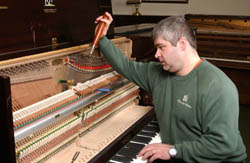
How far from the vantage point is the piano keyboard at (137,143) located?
2.03 metres

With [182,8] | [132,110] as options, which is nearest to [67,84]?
[132,110]

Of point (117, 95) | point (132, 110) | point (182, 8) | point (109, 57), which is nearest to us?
point (109, 57)

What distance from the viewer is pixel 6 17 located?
1735 millimetres

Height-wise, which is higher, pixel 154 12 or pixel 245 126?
pixel 154 12

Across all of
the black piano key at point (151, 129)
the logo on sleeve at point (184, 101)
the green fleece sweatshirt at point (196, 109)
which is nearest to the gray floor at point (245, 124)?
the black piano key at point (151, 129)

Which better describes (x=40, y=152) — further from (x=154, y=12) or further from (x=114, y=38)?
(x=154, y=12)

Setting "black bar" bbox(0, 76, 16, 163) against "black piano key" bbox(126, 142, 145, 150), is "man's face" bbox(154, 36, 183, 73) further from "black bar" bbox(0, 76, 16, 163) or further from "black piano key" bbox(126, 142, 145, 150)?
"black bar" bbox(0, 76, 16, 163)

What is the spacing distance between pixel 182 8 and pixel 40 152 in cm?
568

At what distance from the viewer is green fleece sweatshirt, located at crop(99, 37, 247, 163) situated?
6.37ft

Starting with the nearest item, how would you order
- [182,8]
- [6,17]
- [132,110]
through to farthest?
[6,17]
[132,110]
[182,8]

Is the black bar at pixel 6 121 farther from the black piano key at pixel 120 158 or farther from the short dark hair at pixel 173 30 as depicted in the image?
the short dark hair at pixel 173 30

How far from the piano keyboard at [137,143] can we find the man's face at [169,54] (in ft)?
1.94

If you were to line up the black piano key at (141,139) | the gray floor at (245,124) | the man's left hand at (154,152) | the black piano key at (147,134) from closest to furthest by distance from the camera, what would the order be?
the man's left hand at (154,152), the black piano key at (141,139), the black piano key at (147,134), the gray floor at (245,124)

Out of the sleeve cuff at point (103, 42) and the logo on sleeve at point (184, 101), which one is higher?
the sleeve cuff at point (103, 42)
